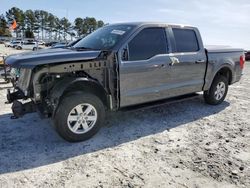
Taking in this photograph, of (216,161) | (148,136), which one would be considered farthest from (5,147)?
(216,161)

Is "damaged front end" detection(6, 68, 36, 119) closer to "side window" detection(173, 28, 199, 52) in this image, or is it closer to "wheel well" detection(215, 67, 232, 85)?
"side window" detection(173, 28, 199, 52)

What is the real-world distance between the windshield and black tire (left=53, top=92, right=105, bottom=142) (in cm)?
97

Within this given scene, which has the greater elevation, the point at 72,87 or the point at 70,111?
the point at 72,87

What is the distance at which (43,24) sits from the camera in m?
91.7

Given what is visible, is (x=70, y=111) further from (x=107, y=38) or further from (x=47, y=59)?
(x=107, y=38)

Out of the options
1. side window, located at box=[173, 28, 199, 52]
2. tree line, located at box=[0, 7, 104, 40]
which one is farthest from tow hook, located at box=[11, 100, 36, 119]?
tree line, located at box=[0, 7, 104, 40]

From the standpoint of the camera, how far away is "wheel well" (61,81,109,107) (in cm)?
435

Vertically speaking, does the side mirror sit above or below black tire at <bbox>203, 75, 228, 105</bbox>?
above

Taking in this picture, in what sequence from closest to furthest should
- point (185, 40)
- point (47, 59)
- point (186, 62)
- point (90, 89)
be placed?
point (47, 59) < point (90, 89) < point (186, 62) < point (185, 40)

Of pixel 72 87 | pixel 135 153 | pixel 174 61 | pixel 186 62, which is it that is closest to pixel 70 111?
pixel 72 87

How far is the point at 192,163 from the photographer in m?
3.86

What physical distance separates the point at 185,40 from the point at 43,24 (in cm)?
9319

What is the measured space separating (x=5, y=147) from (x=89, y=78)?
5.44 ft

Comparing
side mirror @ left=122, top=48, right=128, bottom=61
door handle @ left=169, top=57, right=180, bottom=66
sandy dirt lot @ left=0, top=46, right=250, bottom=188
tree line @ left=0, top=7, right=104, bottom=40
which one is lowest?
sandy dirt lot @ left=0, top=46, right=250, bottom=188
